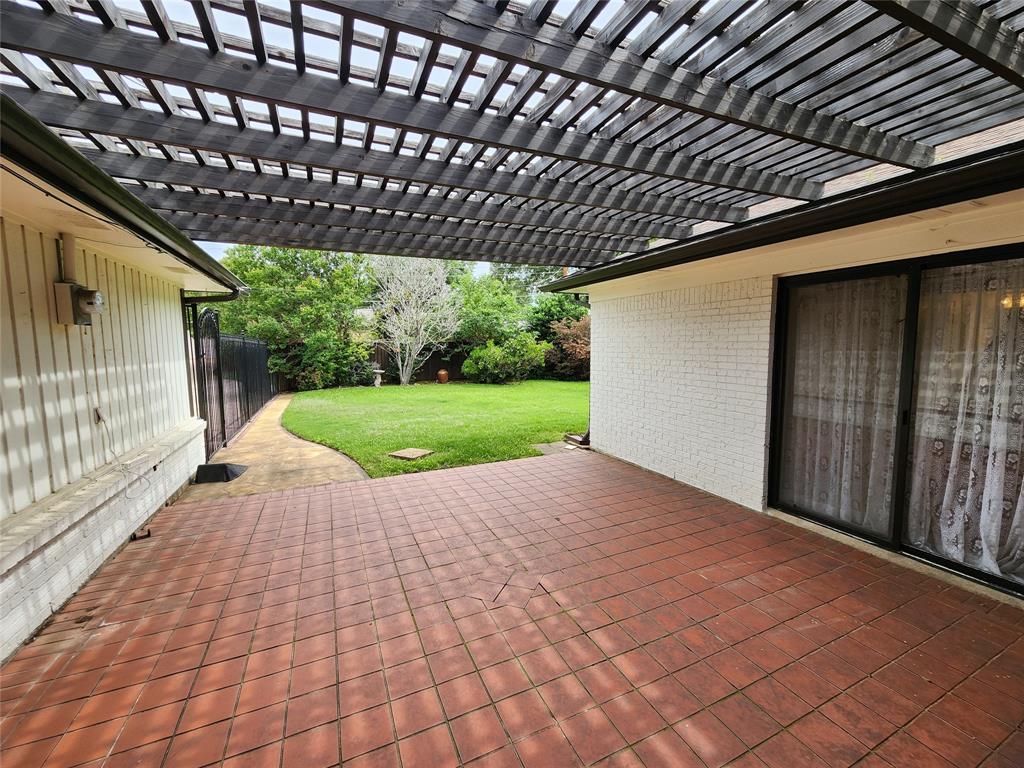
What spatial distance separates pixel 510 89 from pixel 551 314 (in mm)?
15846

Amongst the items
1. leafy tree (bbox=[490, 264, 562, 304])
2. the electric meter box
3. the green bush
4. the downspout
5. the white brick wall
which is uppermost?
leafy tree (bbox=[490, 264, 562, 304])

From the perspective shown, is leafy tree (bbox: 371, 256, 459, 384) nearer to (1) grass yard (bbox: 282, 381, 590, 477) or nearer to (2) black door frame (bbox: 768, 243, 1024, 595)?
(1) grass yard (bbox: 282, 381, 590, 477)

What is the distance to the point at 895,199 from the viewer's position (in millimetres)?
2352

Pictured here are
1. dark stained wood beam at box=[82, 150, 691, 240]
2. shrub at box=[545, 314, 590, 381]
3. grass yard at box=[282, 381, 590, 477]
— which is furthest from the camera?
shrub at box=[545, 314, 590, 381]

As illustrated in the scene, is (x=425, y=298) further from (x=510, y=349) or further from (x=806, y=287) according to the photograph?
(x=806, y=287)

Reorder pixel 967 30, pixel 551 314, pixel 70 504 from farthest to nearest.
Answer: pixel 551 314 < pixel 70 504 < pixel 967 30

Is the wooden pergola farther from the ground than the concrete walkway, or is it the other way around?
the wooden pergola

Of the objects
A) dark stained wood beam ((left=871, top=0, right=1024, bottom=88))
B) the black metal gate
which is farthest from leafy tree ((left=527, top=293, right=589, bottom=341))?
dark stained wood beam ((left=871, top=0, right=1024, bottom=88))

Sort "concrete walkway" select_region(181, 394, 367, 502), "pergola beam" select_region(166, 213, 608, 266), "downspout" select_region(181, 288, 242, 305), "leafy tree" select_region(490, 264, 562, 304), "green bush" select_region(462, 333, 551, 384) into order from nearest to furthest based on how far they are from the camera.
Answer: "pergola beam" select_region(166, 213, 608, 266) < "concrete walkway" select_region(181, 394, 367, 502) < "downspout" select_region(181, 288, 242, 305) < "green bush" select_region(462, 333, 551, 384) < "leafy tree" select_region(490, 264, 562, 304)

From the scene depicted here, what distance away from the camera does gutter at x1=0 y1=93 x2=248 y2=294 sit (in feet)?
4.50

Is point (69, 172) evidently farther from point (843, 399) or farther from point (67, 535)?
point (843, 399)

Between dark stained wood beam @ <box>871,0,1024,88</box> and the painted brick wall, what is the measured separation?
7.19 ft

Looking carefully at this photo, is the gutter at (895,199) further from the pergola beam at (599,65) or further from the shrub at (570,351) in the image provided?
the shrub at (570,351)

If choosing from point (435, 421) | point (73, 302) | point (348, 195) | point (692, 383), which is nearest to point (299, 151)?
point (348, 195)
